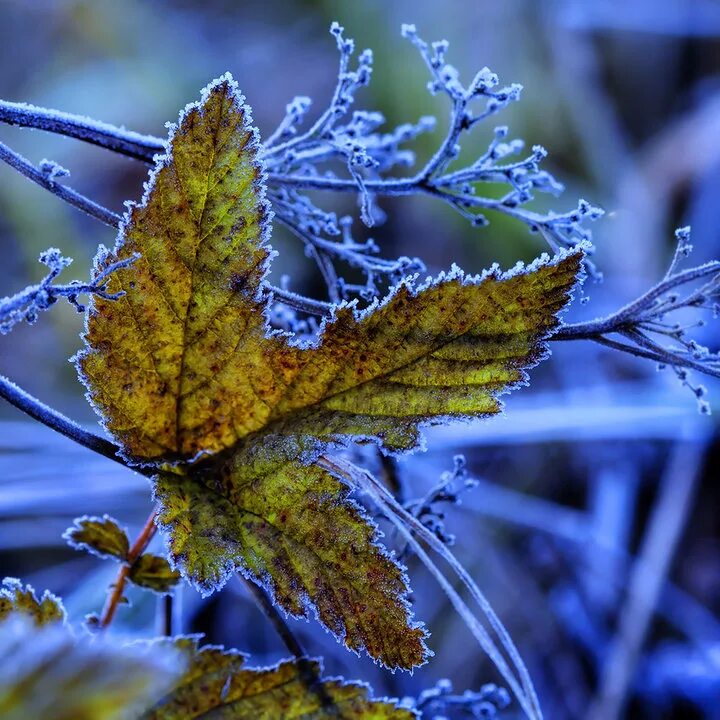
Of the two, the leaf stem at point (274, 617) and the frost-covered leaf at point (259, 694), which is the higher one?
the leaf stem at point (274, 617)

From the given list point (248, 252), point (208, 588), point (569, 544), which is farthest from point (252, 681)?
point (569, 544)

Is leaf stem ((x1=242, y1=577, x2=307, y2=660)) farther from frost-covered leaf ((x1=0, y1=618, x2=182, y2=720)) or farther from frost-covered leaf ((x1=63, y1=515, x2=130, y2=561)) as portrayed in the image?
frost-covered leaf ((x1=0, y1=618, x2=182, y2=720))

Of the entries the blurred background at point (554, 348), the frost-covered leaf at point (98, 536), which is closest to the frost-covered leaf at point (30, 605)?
the frost-covered leaf at point (98, 536)

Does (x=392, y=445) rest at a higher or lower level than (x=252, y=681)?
higher

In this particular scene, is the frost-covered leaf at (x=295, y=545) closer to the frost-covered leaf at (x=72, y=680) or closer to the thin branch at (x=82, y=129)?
the frost-covered leaf at (x=72, y=680)

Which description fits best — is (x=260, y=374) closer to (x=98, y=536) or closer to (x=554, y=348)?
(x=98, y=536)

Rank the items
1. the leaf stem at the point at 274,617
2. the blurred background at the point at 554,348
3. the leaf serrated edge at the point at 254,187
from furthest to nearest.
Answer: the blurred background at the point at 554,348
the leaf stem at the point at 274,617
the leaf serrated edge at the point at 254,187

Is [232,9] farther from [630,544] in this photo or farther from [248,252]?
[248,252]
